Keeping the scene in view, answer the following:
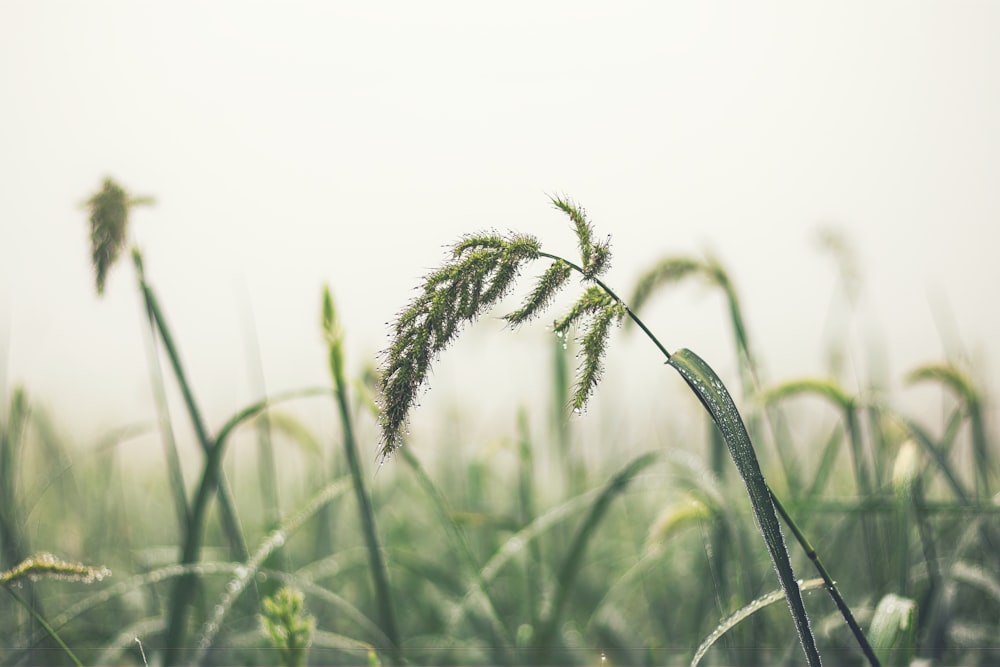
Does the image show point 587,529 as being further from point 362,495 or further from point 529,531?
point 362,495

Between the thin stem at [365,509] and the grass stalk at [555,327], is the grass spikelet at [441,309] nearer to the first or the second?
the grass stalk at [555,327]

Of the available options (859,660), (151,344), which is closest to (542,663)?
(859,660)

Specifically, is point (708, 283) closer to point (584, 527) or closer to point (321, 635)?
point (584, 527)

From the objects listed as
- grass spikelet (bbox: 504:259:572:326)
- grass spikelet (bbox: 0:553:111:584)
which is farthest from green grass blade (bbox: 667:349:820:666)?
grass spikelet (bbox: 0:553:111:584)

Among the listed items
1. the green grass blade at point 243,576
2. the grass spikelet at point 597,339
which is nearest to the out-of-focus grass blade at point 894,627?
the grass spikelet at point 597,339

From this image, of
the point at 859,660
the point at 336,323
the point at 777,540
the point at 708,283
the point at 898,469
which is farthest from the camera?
the point at 859,660

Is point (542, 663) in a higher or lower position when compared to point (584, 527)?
lower

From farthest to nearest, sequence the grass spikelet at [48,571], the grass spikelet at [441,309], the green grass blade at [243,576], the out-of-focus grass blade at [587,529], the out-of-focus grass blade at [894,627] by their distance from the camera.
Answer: the out-of-focus grass blade at [587,529] → the green grass blade at [243,576] → the out-of-focus grass blade at [894,627] → the grass spikelet at [48,571] → the grass spikelet at [441,309]

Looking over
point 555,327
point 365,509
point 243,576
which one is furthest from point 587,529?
point 555,327

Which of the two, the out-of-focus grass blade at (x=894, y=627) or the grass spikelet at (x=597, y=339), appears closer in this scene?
the grass spikelet at (x=597, y=339)
